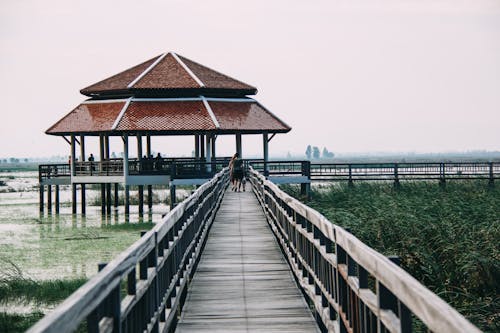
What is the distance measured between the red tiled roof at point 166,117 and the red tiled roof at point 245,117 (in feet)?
2.56

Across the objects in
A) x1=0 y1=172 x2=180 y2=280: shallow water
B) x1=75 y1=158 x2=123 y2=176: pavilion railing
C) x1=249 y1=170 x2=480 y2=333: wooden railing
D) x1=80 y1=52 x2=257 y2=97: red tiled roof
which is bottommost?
x1=0 y1=172 x2=180 y2=280: shallow water

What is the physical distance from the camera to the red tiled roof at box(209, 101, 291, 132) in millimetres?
38125

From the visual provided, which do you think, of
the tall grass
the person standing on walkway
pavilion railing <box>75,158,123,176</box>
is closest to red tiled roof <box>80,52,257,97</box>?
pavilion railing <box>75,158,123,176</box>

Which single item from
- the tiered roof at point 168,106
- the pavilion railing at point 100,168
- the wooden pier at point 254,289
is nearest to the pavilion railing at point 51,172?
the tiered roof at point 168,106

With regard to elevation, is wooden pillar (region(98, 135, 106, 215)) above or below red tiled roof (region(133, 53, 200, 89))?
below

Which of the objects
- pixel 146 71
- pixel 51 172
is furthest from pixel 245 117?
pixel 51 172

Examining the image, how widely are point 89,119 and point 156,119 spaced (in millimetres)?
3963

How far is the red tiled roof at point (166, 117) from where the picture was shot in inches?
1458

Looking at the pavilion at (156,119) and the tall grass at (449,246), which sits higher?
the pavilion at (156,119)

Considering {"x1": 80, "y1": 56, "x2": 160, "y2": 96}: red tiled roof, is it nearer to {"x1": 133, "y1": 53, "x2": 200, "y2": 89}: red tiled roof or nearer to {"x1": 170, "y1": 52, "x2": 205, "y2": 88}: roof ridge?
{"x1": 133, "y1": 53, "x2": 200, "y2": 89}: red tiled roof

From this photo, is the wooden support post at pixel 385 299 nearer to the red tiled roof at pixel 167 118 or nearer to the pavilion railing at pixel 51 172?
the red tiled roof at pixel 167 118

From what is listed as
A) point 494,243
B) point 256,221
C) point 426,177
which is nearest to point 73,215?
point 426,177

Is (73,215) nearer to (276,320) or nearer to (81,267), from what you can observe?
(81,267)

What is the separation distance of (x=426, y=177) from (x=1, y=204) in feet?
81.8
